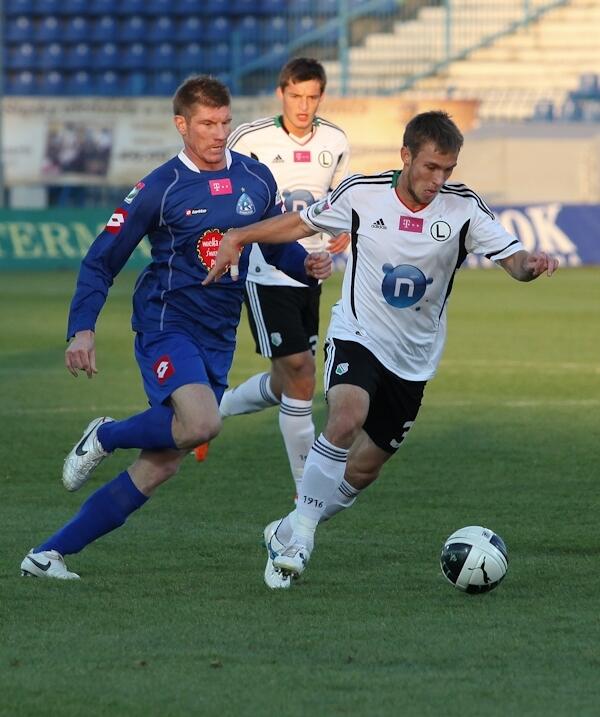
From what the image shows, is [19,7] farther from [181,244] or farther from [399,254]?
[399,254]

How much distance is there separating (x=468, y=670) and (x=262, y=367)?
374 inches

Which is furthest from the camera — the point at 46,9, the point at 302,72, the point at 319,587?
the point at 46,9

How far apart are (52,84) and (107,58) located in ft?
4.24

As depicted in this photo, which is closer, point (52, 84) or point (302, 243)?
point (302, 243)

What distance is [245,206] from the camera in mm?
6254

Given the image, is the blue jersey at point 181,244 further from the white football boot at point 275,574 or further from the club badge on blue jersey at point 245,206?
the white football boot at point 275,574

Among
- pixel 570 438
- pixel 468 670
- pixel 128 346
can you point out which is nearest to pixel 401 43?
pixel 128 346

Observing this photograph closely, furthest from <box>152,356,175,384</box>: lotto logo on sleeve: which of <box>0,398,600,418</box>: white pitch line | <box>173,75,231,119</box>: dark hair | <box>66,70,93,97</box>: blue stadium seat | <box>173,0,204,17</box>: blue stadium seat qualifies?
<box>173,0,204,17</box>: blue stadium seat

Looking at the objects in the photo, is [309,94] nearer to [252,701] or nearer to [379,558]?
[379,558]

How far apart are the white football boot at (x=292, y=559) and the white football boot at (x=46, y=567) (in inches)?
30.6

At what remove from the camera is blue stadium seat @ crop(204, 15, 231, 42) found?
34.0 metres

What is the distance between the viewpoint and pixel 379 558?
6344mm

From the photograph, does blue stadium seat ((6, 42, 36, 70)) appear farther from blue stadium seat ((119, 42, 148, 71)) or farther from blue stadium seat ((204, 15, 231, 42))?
blue stadium seat ((204, 15, 231, 42))

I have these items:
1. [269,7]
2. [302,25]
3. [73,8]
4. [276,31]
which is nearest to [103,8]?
[73,8]
